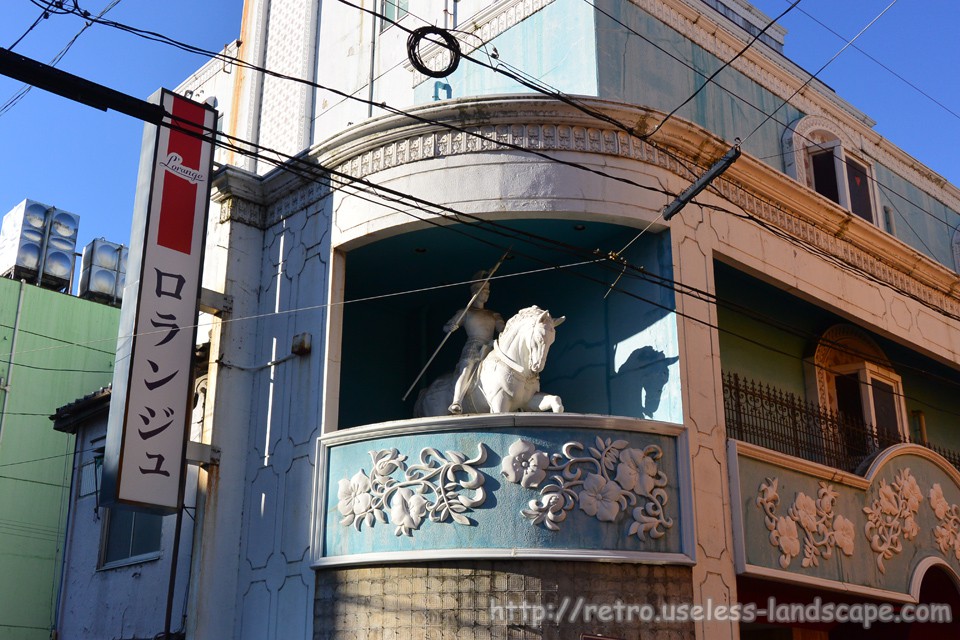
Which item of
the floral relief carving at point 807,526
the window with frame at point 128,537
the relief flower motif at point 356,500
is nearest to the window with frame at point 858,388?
the floral relief carving at point 807,526

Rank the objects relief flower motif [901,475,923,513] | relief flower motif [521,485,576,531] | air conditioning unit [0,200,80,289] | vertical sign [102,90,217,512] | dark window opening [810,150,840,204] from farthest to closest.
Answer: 1. air conditioning unit [0,200,80,289]
2. dark window opening [810,150,840,204]
3. relief flower motif [901,475,923,513]
4. vertical sign [102,90,217,512]
5. relief flower motif [521,485,576,531]

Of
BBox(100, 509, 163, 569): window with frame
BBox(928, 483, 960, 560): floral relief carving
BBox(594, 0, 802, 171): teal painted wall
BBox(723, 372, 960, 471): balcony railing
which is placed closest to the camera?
BBox(723, 372, 960, 471): balcony railing

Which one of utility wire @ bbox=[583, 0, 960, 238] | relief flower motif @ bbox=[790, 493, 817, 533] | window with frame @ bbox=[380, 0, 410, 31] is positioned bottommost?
relief flower motif @ bbox=[790, 493, 817, 533]

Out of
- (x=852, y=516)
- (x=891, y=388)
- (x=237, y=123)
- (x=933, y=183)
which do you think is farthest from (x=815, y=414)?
(x=237, y=123)

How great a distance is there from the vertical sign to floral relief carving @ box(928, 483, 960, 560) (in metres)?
11.6

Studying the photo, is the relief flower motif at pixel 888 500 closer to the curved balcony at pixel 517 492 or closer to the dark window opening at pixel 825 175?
the curved balcony at pixel 517 492

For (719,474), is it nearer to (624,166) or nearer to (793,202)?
(624,166)

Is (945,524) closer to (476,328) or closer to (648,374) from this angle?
(648,374)

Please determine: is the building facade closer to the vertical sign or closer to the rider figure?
the rider figure

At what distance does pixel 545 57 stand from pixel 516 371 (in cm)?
506

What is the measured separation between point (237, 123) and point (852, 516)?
41.7 feet

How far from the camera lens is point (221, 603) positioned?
14953 mm

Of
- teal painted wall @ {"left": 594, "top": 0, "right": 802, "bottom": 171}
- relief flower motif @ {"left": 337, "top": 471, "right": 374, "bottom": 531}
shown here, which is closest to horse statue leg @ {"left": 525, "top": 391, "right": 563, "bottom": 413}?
relief flower motif @ {"left": 337, "top": 471, "right": 374, "bottom": 531}

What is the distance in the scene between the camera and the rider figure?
15203 mm
